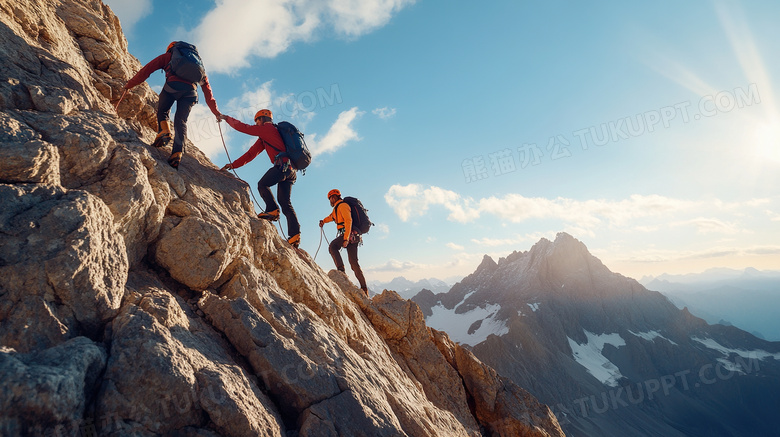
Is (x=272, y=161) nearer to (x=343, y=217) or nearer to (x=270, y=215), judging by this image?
(x=270, y=215)

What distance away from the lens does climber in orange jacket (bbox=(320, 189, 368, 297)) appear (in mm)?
15516

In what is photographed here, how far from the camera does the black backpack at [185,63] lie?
9445mm

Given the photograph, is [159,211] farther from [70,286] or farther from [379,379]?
[379,379]

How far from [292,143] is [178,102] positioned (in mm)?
3409

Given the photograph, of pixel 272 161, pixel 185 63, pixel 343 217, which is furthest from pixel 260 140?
pixel 343 217

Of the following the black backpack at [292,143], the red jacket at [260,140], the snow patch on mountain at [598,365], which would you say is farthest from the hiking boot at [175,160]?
the snow patch on mountain at [598,365]

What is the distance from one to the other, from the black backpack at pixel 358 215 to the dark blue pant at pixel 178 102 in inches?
299

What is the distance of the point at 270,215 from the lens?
11.8m

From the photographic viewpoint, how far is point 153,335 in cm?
537

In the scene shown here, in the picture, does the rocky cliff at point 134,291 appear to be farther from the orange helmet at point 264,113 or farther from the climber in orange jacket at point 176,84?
the orange helmet at point 264,113

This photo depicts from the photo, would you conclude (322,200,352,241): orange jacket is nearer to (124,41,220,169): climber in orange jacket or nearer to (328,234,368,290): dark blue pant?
(328,234,368,290): dark blue pant

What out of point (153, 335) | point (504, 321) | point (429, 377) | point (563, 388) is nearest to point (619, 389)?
point (563, 388)

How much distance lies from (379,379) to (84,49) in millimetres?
12230

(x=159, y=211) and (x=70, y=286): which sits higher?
(x=159, y=211)
